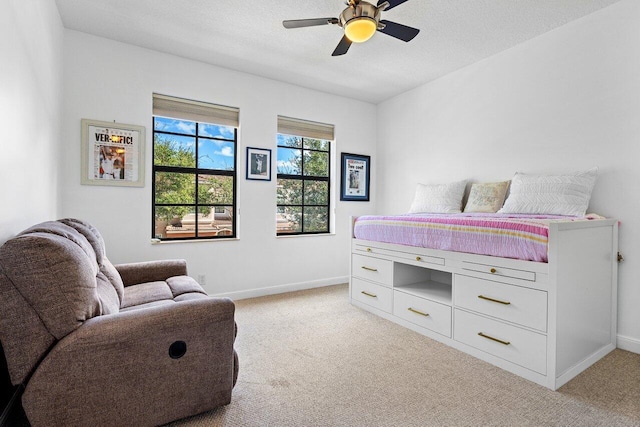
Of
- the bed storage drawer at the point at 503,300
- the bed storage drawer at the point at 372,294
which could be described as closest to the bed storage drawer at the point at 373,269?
the bed storage drawer at the point at 372,294

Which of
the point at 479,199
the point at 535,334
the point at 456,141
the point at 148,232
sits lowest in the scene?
the point at 535,334

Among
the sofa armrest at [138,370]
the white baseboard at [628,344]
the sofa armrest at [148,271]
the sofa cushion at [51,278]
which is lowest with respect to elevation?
the white baseboard at [628,344]

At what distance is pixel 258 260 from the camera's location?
3.80 metres

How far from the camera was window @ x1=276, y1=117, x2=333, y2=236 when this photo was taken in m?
4.10

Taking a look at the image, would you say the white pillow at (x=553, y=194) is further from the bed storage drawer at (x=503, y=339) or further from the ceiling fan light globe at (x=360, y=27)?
the ceiling fan light globe at (x=360, y=27)

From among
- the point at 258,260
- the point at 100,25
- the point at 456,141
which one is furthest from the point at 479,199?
the point at 100,25

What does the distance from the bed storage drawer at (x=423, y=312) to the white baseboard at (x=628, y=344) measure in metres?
1.26

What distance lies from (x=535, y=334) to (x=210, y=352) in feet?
6.19

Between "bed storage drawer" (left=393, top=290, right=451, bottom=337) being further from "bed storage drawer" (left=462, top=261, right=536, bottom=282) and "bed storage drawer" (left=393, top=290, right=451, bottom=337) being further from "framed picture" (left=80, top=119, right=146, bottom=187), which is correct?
"framed picture" (left=80, top=119, right=146, bottom=187)

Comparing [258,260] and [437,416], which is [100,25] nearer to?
[258,260]

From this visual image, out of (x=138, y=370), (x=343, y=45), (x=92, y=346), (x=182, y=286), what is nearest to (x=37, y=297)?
(x=92, y=346)

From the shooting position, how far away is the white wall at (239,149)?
114 inches

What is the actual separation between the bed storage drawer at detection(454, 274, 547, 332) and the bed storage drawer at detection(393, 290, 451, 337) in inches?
7.3

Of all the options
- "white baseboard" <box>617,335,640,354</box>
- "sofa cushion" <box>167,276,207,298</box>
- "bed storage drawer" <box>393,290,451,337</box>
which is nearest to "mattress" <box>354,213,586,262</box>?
"bed storage drawer" <box>393,290,451,337</box>
